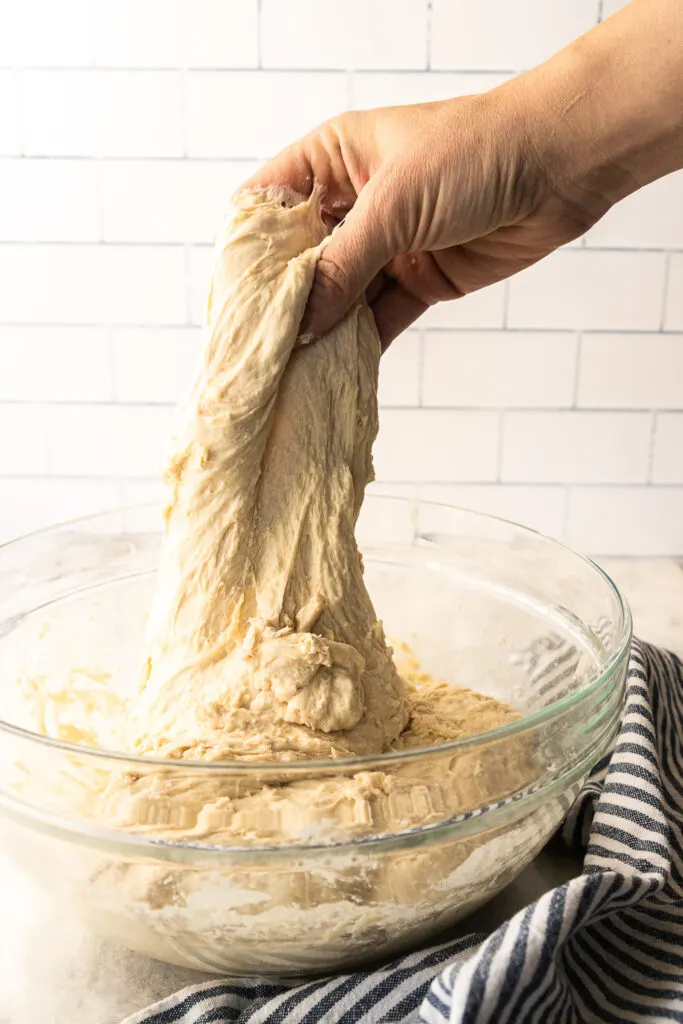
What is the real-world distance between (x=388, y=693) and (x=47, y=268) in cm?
95

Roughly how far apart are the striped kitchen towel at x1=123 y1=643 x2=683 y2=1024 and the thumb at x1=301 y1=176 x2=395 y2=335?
41 cm

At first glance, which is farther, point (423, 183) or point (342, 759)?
point (423, 183)

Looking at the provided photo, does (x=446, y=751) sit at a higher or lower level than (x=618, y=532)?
higher

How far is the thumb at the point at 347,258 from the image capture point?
698mm

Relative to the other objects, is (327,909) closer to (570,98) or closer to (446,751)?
(446,751)

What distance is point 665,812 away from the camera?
2.41 feet

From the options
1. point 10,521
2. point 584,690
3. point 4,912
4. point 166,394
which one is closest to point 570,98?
point 584,690

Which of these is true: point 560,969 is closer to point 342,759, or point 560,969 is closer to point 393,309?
point 342,759

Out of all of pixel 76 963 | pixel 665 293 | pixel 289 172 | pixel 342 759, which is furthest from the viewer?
pixel 665 293

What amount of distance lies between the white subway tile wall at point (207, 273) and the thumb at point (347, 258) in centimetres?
67

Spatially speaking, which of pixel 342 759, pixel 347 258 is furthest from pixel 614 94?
pixel 342 759

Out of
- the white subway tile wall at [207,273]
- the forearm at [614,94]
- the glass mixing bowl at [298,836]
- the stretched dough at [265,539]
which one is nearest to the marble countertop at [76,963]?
the glass mixing bowl at [298,836]

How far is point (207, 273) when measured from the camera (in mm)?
1401

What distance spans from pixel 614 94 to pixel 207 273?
2.59 ft
